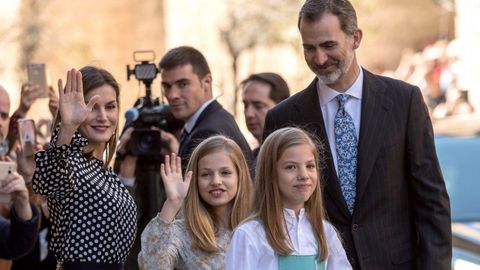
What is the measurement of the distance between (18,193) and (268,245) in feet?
4.02

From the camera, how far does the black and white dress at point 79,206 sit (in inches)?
194

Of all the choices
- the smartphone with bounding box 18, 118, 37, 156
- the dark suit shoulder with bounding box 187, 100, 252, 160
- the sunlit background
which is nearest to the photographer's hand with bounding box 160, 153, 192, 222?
the dark suit shoulder with bounding box 187, 100, 252, 160

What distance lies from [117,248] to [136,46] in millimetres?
21795

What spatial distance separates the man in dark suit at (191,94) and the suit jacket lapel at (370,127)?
149 centimetres

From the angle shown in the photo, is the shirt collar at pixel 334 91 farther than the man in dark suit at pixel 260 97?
No

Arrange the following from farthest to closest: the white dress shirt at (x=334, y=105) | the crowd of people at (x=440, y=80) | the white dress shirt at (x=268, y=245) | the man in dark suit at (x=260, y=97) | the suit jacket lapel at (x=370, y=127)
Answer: the crowd of people at (x=440, y=80) → the man in dark suit at (x=260, y=97) → the white dress shirt at (x=334, y=105) → the suit jacket lapel at (x=370, y=127) → the white dress shirt at (x=268, y=245)

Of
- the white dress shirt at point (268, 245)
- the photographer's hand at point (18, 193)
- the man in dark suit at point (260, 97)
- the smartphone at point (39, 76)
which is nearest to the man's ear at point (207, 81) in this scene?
the man in dark suit at point (260, 97)

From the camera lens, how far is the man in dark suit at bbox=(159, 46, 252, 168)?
6.86 metres

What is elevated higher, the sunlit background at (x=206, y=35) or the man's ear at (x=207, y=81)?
the sunlit background at (x=206, y=35)

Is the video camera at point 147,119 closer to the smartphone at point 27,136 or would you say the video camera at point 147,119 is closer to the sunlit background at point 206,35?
the smartphone at point 27,136

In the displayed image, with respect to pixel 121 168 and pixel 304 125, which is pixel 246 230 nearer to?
pixel 304 125

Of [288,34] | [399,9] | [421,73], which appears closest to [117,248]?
[421,73]

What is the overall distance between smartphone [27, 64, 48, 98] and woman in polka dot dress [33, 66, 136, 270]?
251 cm

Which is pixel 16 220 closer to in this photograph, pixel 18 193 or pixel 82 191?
pixel 18 193
